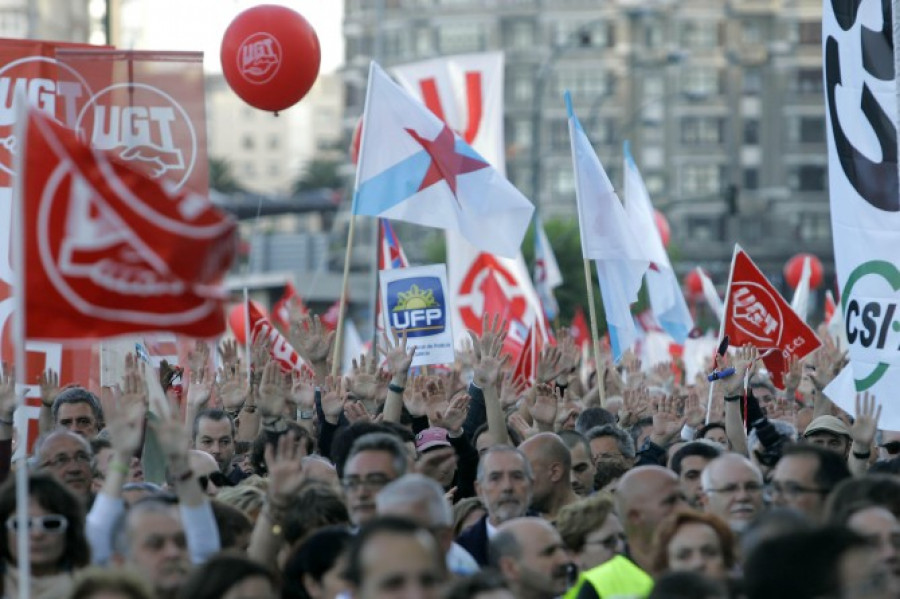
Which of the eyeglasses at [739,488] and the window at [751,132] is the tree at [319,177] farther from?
the eyeglasses at [739,488]

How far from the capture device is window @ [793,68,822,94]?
95188 millimetres

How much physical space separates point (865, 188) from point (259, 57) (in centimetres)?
426

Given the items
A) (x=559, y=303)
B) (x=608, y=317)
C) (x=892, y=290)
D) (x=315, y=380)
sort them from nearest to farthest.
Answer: (x=892, y=290)
(x=315, y=380)
(x=608, y=317)
(x=559, y=303)

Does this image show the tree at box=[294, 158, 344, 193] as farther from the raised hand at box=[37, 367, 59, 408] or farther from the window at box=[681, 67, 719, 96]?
the raised hand at box=[37, 367, 59, 408]

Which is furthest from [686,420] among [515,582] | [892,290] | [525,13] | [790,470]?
[525,13]

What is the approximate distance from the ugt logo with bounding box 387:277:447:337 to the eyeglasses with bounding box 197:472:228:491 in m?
4.19

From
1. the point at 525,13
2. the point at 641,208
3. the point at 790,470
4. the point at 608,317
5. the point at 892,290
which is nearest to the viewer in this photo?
the point at 790,470

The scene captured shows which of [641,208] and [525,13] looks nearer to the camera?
[641,208]

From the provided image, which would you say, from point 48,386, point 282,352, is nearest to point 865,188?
point 48,386

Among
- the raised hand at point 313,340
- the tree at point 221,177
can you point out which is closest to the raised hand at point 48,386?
the raised hand at point 313,340

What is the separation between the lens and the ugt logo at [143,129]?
10.7 meters

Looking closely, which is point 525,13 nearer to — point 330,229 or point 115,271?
point 330,229

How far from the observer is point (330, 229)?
320 feet

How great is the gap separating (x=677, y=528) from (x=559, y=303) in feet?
140
